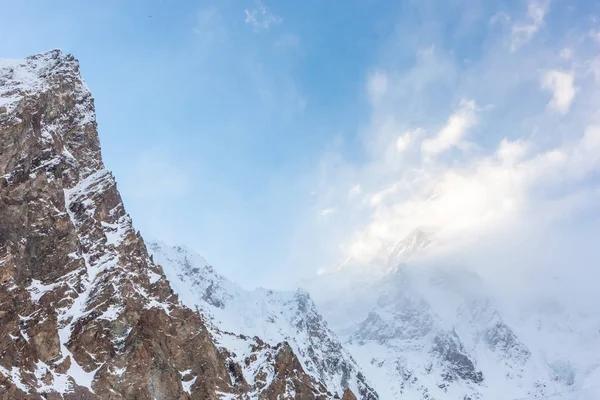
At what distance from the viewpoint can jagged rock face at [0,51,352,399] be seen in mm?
77500

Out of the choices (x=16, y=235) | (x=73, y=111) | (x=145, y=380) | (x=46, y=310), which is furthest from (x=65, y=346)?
(x=73, y=111)

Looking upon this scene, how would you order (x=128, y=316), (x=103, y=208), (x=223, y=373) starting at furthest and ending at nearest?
(x=103, y=208)
(x=223, y=373)
(x=128, y=316)

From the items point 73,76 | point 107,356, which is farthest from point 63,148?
point 107,356

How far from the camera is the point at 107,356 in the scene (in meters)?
83.6

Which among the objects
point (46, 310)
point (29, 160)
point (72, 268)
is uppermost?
point (29, 160)

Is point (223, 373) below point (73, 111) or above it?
below

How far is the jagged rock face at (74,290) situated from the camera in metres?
77.5

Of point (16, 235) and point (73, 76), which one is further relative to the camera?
point (73, 76)

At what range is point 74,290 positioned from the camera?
9050 centimetres

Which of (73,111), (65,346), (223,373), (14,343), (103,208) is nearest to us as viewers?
(14,343)

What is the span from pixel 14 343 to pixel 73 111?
60688 mm

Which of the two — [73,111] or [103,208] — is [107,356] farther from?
[73,111]

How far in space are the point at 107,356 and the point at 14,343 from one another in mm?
14401

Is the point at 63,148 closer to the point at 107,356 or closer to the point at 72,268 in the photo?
the point at 72,268
